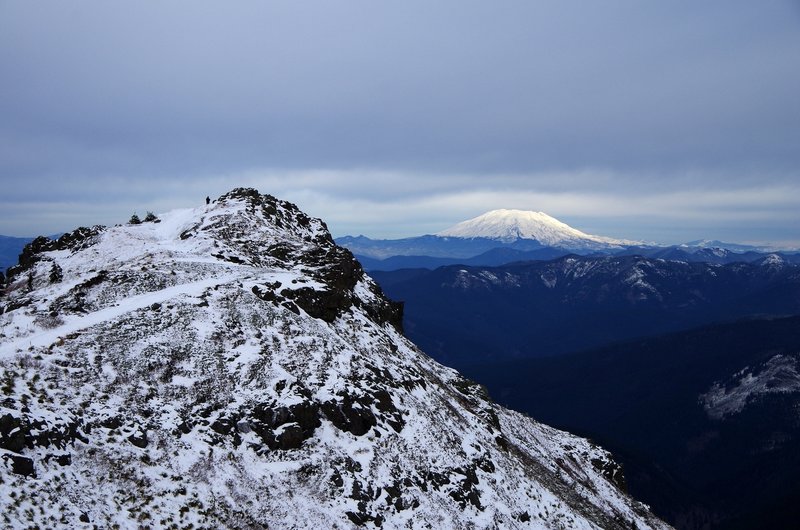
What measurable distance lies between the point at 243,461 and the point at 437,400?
18.8 meters

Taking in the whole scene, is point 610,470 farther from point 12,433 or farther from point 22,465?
point 12,433

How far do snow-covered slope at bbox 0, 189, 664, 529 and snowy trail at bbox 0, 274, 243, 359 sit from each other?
0.51ft

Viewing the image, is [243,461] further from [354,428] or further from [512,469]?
[512,469]

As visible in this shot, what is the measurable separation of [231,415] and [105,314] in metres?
12.3

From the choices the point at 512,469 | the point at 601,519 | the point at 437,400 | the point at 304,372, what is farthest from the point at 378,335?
the point at 601,519

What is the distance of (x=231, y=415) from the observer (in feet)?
90.8

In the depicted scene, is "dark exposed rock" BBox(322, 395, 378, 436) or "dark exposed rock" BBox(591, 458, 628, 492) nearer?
"dark exposed rock" BBox(322, 395, 378, 436)

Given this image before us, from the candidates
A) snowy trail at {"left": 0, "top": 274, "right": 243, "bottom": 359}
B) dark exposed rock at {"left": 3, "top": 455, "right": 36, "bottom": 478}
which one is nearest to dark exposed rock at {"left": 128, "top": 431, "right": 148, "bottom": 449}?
dark exposed rock at {"left": 3, "top": 455, "right": 36, "bottom": 478}

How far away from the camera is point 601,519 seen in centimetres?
4456

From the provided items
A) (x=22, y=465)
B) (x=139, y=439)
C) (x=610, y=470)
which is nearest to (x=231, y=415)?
(x=139, y=439)

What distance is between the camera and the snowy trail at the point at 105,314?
2682 centimetres

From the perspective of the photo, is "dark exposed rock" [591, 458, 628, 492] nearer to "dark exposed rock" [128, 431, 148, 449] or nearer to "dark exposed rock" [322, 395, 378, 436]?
"dark exposed rock" [322, 395, 378, 436]

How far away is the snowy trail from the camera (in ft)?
88.0

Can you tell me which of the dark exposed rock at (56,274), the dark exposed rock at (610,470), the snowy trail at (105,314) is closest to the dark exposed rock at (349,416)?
the snowy trail at (105,314)
